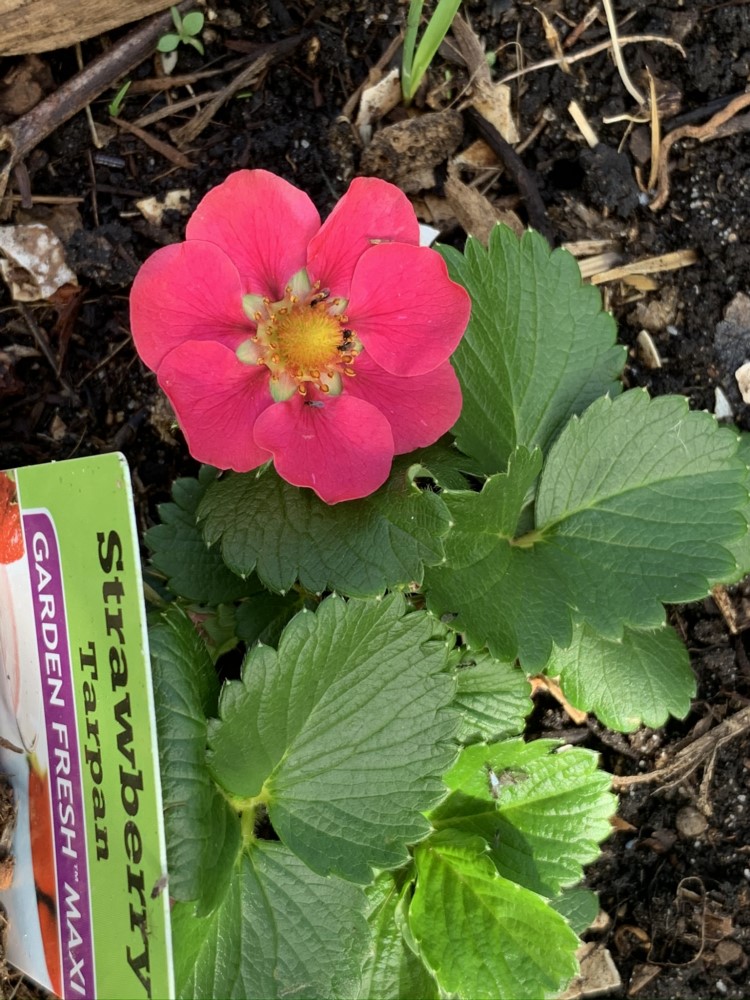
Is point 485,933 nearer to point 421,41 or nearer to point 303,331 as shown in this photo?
point 303,331

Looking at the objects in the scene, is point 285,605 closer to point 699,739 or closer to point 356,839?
point 356,839

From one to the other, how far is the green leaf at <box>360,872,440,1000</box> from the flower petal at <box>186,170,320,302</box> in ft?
3.37

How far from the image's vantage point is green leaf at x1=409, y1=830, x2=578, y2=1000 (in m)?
1.39

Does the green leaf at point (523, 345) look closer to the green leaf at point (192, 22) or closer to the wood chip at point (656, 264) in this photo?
the wood chip at point (656, 264)

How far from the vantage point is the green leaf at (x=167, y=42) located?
174 centimetres

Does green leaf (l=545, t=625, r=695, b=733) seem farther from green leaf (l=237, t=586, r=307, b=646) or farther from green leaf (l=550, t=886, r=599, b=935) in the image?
green leaf (l=237, t=586, r=307, b=646)

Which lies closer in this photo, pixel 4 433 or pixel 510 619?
pixel 510 619

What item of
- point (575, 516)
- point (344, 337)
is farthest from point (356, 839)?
point (344, 337)

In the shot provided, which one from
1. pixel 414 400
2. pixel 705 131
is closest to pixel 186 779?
pixel 414 400

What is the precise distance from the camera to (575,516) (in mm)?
1548

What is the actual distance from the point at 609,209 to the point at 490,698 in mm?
1040

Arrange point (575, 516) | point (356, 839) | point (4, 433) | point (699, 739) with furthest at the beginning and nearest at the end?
point (699, 739), point (4, 433), point (575, 516), point (356, 839)

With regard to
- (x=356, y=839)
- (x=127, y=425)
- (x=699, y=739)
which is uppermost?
(x=127, y=425)

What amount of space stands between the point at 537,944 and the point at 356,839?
35cm
